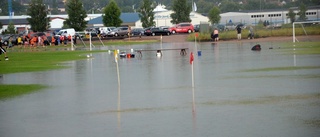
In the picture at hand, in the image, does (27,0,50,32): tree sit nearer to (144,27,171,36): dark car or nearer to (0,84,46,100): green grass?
(144,27,171,36): dark car

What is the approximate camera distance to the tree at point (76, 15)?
101 m

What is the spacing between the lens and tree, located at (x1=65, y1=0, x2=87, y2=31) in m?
101

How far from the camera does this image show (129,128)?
15.6m

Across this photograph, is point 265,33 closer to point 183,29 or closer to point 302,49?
point 183,29

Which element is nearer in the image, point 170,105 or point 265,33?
point 170,105

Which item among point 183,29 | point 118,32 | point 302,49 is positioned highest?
point 183,29

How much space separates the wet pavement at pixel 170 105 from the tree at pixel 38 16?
241 ft

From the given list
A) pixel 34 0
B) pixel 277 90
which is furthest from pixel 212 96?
pixel 34 0

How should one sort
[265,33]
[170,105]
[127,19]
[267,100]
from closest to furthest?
[170,105] → [267,100] → [265,33] → [127,19]

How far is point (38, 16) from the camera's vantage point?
105125 millimetres

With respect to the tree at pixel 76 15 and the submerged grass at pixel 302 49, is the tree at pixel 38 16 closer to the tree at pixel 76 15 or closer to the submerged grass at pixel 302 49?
the tree at pixel 76 15

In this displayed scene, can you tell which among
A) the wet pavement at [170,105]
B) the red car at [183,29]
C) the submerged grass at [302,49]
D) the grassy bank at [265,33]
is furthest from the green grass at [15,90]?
the red car at [183,29]

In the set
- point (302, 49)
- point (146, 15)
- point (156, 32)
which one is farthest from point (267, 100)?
point (146, 15)

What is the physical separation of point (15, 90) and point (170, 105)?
859cm
